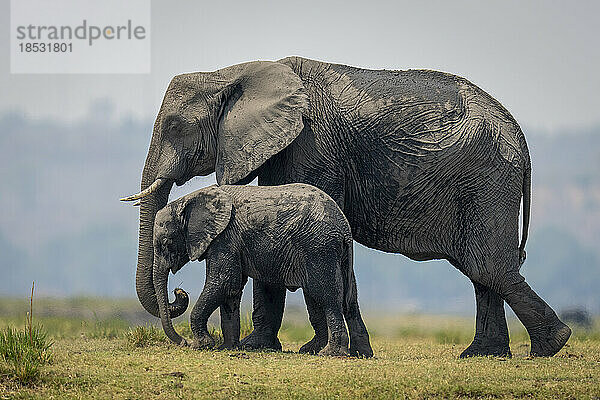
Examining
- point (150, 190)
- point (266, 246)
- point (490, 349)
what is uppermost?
point (150, 190)

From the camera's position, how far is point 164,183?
12797mm

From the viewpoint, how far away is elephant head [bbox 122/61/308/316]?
40.7ft

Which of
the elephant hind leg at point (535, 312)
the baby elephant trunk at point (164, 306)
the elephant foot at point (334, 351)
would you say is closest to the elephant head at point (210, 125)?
the baby elephant trunk at point (164, 306)

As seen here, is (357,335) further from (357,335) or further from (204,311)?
(204,311)

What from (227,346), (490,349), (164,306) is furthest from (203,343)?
(490,349)

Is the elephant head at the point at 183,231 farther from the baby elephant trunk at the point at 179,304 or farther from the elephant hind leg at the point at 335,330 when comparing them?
the elephant hind leg at the point at 335,330

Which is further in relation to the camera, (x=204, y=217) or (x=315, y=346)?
(x=315, y=346)

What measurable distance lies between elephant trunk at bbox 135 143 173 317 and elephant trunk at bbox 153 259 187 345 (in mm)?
699

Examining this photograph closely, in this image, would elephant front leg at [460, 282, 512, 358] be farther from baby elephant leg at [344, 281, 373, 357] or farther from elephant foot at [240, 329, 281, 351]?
elephant foot at [240, 329, 281, 351]

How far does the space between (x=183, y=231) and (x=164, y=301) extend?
0.82m

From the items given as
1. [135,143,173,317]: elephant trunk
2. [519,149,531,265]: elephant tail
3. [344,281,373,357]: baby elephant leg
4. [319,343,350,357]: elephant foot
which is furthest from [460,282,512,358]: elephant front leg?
[135,143,173,317]: elephant trunk

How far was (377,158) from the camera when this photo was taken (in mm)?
12570

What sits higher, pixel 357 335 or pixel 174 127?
pixel 174 127

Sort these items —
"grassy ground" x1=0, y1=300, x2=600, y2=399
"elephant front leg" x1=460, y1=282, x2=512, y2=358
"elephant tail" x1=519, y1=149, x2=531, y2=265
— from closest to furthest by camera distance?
"grassy ground" x1=0, y1=300, x2=600, y2=399, "elephant tail" x1=519, y1=149, x2=531, y2=265, "elephant front leg" x1=460, y1=282, x2=512, y2=358
